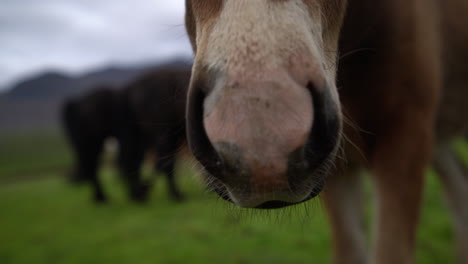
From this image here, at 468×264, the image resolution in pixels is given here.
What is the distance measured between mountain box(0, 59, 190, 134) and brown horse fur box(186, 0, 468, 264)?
303 ft

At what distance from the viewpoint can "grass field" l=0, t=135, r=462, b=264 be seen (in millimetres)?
3180

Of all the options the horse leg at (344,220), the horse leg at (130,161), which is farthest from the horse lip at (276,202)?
the horse leg at (130,161)

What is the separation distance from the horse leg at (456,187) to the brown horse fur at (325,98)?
79 cm

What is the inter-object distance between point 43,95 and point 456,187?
525 feet

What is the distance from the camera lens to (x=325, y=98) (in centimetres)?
86

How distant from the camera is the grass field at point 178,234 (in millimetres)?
3180

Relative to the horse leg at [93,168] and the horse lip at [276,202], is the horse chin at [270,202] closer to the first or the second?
the horse lip at [276,202]

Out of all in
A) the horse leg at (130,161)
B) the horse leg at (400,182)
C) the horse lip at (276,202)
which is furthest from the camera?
the horse leg at (130,161)

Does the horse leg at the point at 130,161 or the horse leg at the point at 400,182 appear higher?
the horse leg at the point at 400,182

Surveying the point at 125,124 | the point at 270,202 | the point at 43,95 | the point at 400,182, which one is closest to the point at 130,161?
the point at 125,124

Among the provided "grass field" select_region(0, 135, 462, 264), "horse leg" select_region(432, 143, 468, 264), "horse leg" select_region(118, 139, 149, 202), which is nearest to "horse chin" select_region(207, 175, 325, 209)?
"grass field" select_region(0, 135, 462, 264)

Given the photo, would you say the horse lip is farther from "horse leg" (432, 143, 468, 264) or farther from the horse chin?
"horse leg" (432, 143, 468, 264)

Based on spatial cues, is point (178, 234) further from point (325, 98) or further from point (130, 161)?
point (325, 98)

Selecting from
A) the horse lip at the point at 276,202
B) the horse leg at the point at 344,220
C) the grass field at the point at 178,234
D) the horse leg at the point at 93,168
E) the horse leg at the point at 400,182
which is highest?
the horse lip at the point at 276,202
